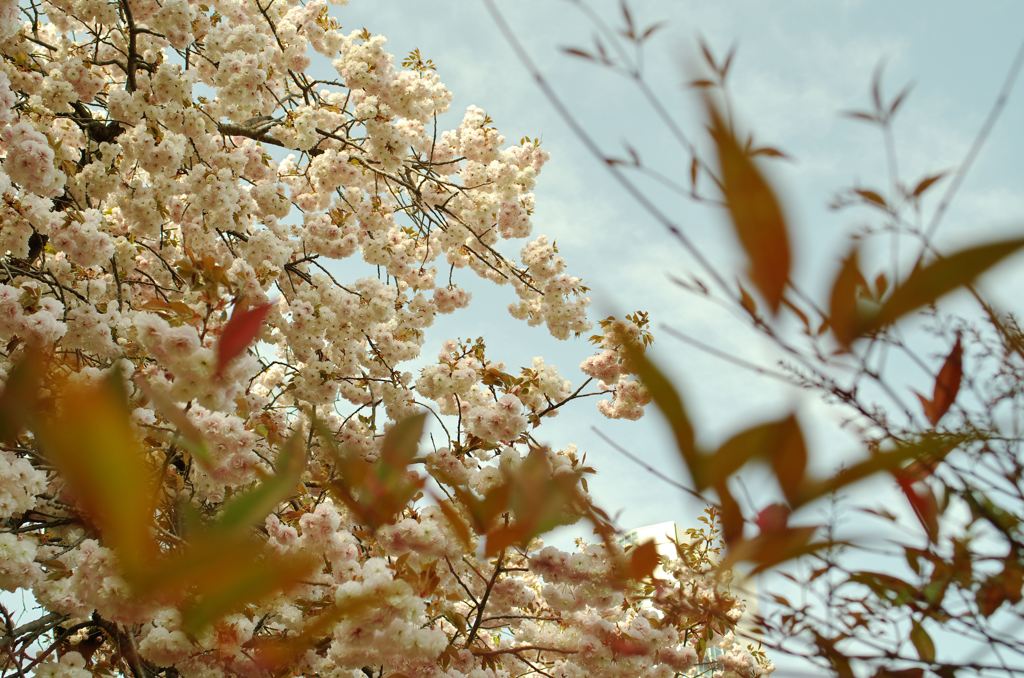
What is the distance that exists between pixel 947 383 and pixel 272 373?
4982 mm

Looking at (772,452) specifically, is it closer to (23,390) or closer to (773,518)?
(773,518)

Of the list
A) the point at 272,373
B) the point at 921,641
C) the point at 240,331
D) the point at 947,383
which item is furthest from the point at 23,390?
the point at 272,373

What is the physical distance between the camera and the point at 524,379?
359 cm

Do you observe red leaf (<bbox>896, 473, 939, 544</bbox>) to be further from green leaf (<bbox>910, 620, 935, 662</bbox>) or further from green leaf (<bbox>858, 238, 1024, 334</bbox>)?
green leaf (<bbox>858, 238, 1024, 334</bbox>)

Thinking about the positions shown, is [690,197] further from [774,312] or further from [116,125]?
[116,125]

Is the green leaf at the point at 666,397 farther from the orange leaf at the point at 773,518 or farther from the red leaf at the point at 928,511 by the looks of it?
the red leaf at the point at 928,511

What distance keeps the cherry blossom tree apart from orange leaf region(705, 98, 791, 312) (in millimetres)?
60

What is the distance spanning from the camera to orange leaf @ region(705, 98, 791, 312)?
0.89ft

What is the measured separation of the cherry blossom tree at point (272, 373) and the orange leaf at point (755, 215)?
60 millimetres

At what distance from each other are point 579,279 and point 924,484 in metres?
4.14

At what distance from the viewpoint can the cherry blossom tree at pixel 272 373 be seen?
46 cm

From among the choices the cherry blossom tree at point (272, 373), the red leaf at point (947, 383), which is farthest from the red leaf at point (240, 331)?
the red leaf at point (947, 383)

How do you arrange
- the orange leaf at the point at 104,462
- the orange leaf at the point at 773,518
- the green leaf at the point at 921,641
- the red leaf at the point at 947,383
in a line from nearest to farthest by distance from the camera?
the orange leaf at the point at 104,462
the orange leaf at the point at 773,518
the red leaf at the point at 947,383
the green leaf at the point at 921,641

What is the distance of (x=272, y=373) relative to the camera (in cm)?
520
